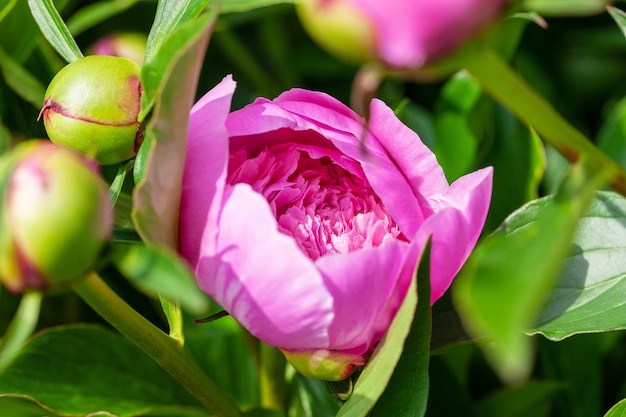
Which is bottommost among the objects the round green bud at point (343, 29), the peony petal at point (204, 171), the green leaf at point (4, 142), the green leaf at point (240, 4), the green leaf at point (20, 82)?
the green leaf at point (20, 82)

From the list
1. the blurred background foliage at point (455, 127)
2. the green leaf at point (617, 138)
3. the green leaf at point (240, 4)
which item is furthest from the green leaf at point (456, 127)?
the green leaf at point (240, 4)

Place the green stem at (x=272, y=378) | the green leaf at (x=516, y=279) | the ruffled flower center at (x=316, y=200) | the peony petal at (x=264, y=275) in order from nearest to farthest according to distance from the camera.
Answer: the green leaf at (x=516, y=279), the peony petal at (x=264, y=275), the ruffled flower center at (x=316, y=200), the green stem at (x=272, y=378)

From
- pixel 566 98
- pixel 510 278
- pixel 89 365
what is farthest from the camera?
pixel 566 98

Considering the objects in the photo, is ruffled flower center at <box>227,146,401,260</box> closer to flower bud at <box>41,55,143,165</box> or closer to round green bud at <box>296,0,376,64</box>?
flower bud at <box>41,55,143,165</box>

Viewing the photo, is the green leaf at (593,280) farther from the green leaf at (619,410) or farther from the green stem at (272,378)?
the green stem at (272,378)

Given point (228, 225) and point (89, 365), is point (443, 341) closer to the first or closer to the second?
point (228, 225)

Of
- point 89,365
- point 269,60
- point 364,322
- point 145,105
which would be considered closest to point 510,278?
point 364,322

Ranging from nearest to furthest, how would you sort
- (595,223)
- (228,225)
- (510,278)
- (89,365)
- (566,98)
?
1. (510,278)
2. (228,225)
3. (595,223)
4. (89,365)
5. (566,98)

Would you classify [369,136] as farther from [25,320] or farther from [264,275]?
[25,320]
